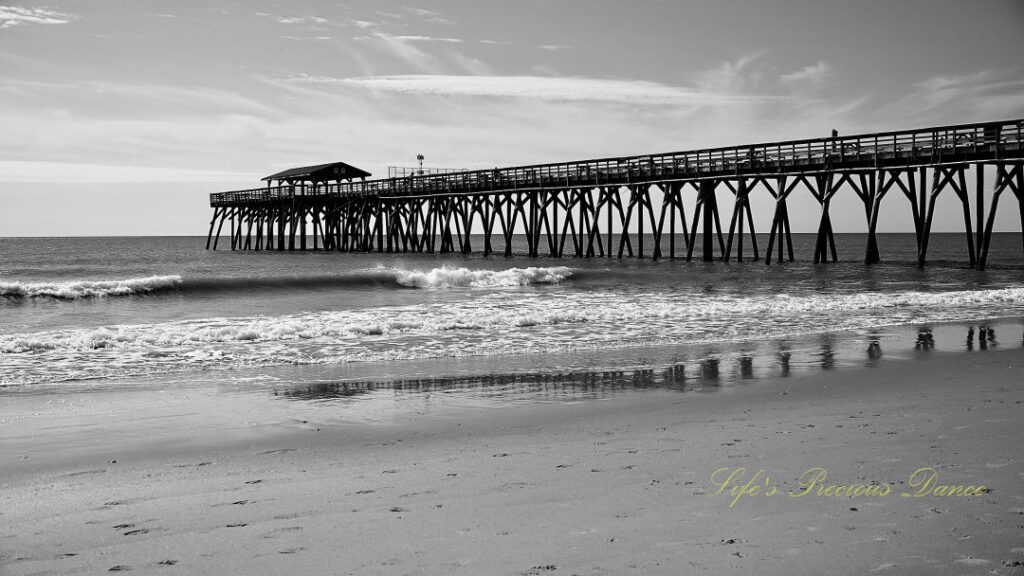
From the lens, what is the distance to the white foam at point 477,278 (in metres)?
27.8

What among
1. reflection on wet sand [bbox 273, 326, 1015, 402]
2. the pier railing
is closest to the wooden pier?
the pier railing

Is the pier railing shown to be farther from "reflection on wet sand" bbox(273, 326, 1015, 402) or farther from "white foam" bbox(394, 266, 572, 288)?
"reflection on wet sand" bbox(273, 326, 1015, 402)

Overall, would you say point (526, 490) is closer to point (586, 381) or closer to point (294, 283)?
point (586, 381)

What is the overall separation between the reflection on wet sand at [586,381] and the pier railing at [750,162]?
17.6m

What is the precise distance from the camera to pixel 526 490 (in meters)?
4.42

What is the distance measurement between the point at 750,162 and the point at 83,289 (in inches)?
917

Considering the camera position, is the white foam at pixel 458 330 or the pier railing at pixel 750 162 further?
the pier railing at pixel 750 162

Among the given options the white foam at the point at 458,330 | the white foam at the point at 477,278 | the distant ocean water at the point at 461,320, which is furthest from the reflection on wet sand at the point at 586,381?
the white foam at the point at 477,278

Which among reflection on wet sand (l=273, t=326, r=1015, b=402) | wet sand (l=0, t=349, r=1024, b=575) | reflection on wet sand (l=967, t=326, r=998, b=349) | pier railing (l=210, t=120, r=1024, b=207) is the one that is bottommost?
reflection on wet sand (l=967, t=326, r=998, b=349)

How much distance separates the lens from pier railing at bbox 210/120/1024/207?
24328 millimetres

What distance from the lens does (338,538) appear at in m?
3.72

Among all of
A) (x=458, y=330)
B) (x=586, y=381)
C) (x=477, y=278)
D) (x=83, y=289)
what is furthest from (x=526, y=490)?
(x=477, y=278)

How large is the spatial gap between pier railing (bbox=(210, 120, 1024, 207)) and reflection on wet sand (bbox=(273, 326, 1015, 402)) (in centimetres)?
1764

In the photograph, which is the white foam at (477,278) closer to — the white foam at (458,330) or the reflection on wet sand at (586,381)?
the white foam at (458,330)
